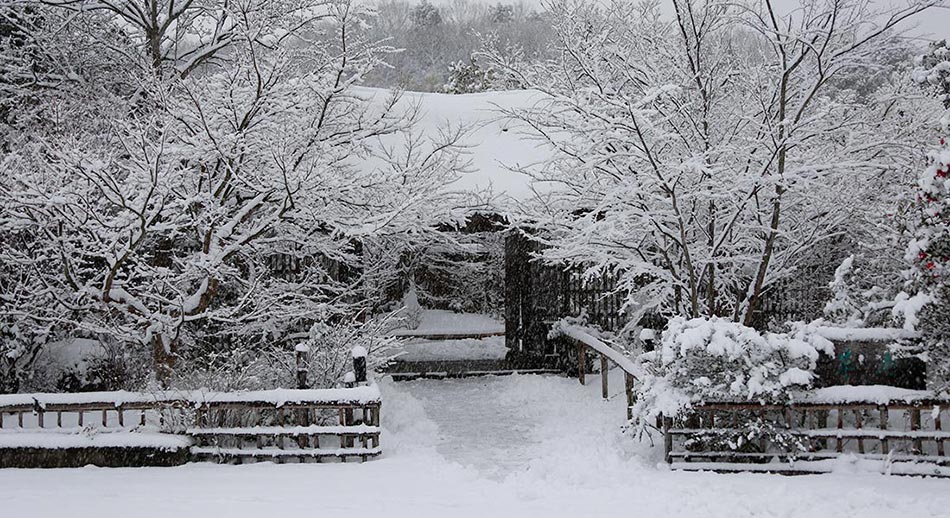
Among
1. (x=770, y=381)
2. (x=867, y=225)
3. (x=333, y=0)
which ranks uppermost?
(x=333, y=0)

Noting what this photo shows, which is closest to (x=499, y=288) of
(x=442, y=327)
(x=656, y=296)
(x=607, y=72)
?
(x=442, y=327)

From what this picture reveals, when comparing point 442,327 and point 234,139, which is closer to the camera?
point 234,139

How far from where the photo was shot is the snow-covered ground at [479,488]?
5.60 m

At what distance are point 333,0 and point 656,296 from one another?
534cm

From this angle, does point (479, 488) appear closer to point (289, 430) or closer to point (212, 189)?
point (289, 430)

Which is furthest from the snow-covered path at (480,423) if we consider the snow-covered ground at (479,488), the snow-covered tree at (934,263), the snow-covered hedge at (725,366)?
the snow-covered tree at (934,263)

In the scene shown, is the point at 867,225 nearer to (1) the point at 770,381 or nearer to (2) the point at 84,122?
(1) the point at 770,381

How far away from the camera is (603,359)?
32.9 ft

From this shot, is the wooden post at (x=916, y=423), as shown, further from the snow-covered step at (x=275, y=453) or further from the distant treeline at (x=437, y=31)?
the distant treeline at (x=437, y=31)

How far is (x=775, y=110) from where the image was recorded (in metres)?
7.84

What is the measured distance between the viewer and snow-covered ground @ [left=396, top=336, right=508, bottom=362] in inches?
Answer: 646

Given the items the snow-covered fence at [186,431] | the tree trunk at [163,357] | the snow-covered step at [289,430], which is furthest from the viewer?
the tree trunk at [163,357]

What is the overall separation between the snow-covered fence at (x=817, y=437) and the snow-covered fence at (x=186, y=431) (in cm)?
297

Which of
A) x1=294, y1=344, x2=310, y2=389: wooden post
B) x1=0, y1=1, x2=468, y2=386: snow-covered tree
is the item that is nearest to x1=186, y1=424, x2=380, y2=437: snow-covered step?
x1=294, y1=344, x2=310, y2=389: wooden post
